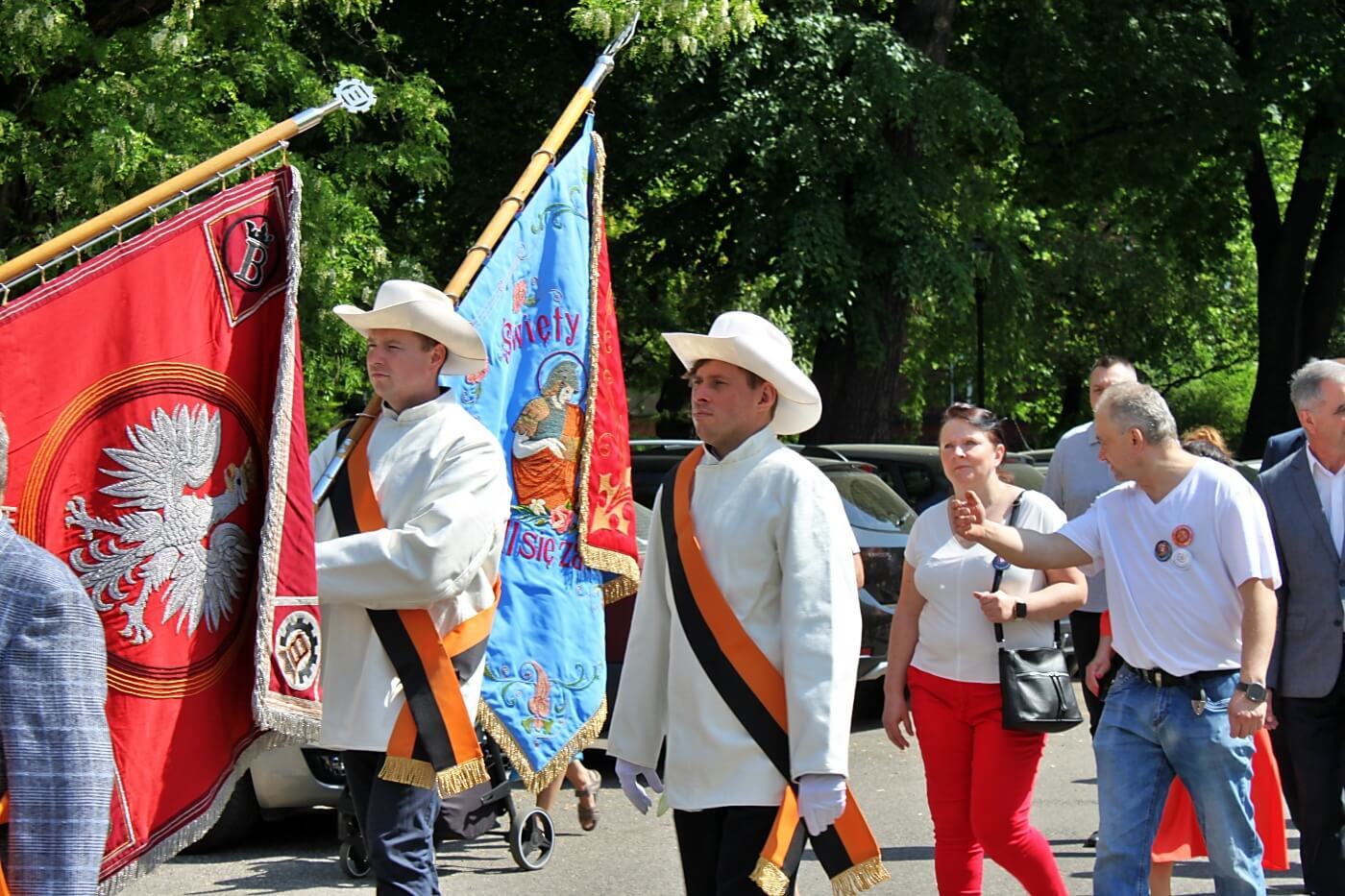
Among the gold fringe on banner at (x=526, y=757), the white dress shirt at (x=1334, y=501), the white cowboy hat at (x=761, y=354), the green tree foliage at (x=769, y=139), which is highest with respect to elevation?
the green tree foliage at (x=769, y=139)

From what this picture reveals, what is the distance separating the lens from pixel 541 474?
21.3 ft

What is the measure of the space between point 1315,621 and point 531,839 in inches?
133

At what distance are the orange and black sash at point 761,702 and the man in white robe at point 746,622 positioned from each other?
1.0 inches

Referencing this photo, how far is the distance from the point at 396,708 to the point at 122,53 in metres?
7.83

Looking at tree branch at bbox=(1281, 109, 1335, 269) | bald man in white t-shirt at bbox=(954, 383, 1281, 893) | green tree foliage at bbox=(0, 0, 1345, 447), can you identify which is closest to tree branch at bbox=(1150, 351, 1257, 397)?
green tree foliage at bbox=(0, 0, 1345, 447)

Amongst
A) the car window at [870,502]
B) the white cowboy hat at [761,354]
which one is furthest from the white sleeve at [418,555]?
the car window at [870,502]

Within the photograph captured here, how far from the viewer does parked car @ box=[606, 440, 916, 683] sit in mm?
11047

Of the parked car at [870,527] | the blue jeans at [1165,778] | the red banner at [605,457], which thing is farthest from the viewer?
the parked car at [870,527]

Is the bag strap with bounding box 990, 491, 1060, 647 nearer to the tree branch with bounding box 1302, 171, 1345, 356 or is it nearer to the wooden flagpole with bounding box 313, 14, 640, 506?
the wooden flagpole with bounding box 313, 14, 640, 506

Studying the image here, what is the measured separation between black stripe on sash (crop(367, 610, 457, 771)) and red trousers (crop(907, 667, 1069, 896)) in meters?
1.67

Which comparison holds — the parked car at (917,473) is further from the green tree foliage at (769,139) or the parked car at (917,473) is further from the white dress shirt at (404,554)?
the white dress shirt at (404,554)

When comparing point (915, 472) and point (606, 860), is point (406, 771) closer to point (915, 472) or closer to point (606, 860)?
point (606, 860)

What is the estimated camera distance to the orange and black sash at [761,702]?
434 cm

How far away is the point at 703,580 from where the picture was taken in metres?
4.44
